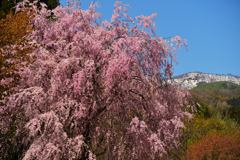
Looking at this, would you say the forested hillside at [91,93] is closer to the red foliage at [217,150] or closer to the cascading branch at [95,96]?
the cascading branch at [95,96]

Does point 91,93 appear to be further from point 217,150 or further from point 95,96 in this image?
point 217,150

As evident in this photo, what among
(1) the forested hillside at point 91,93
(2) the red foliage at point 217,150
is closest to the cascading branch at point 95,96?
(1) the forested hillside at point 91,93

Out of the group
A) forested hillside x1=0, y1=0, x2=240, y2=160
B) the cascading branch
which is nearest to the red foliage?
forested hillside x1=0, y1=0, x2=240, y2=160

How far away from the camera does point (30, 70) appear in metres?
6.00

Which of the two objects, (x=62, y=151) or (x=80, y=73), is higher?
(x=80, y=73)

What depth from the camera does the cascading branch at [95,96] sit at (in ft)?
15.0

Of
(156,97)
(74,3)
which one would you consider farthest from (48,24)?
(156,97)

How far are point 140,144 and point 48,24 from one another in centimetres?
471

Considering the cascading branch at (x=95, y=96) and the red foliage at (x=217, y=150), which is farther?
the red foliage at (x=217, y=150)

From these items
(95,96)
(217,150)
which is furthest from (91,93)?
(217,150)

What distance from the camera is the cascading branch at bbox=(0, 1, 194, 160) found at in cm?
457

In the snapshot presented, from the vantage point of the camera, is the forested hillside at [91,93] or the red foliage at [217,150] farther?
the red foliage at [217,150]

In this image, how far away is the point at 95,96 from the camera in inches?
212

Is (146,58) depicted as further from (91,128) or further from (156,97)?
(91,128)
